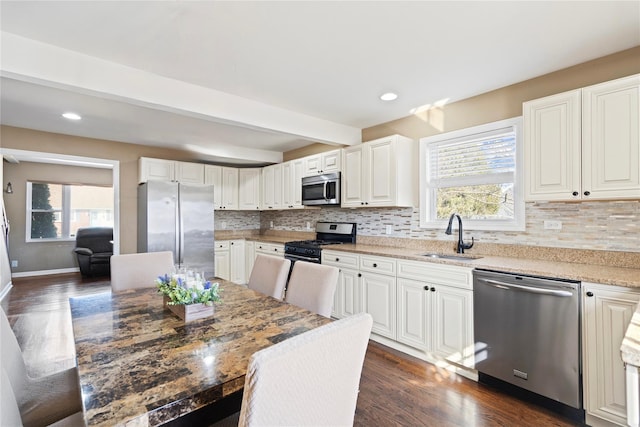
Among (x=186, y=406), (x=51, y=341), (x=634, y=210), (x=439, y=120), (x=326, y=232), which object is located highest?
(x=439, y=120)

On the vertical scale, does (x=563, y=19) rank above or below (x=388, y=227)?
above

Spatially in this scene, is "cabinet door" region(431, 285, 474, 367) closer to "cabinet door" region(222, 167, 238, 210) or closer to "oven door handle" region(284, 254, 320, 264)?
"oven door handle" region(284, 254, 320, 264)

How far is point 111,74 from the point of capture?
2.25 metres

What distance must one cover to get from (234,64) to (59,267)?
23.0ft

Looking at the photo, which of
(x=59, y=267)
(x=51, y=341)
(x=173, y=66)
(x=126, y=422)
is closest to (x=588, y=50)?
(x=173, y=66)

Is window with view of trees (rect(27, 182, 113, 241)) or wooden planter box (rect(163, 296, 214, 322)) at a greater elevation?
window with view of trees (rect(27, 182, 113, 241))

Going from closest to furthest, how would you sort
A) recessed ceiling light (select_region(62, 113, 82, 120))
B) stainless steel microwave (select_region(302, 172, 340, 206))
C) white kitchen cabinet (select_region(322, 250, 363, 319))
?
white kitchen cabinet (select_region(322, 250, 363, 319))
recessed ceiling light (select_region(62, 113, 82, 120))
stainless steel microwave (select_region(302, 172, 340, 206))

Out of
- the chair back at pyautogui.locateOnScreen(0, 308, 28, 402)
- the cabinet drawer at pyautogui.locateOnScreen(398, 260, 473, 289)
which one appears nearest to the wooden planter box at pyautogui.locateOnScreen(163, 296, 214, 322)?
the chair back at pyautogui.locateOnScreen(0, 308, 28, 402)

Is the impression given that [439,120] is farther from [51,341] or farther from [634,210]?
[51,341]

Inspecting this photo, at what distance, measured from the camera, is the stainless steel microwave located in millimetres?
3877

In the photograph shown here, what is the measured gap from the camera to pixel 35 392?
132 centimetres

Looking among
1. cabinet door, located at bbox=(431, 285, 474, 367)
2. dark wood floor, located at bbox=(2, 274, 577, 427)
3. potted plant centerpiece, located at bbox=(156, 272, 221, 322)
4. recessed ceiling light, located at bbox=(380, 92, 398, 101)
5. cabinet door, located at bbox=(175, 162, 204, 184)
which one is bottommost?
dark wood floor, located at bbox=(2, 274, 577, 427)

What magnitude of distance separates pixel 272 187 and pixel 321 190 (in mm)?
1338

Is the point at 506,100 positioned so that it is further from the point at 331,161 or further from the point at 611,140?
the point at 331,161
